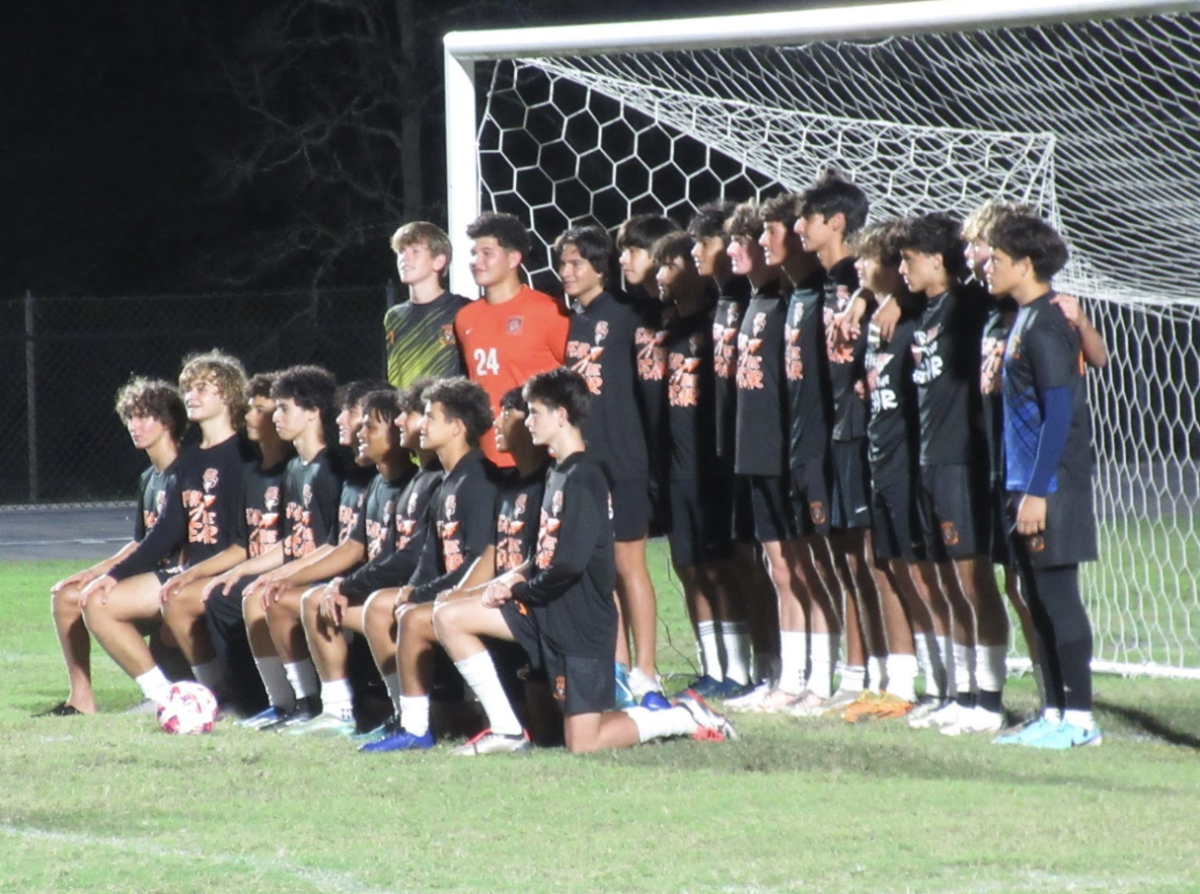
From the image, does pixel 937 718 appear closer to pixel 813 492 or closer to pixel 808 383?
pixel 813 492

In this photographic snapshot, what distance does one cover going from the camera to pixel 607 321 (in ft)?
24.5

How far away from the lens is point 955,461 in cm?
638

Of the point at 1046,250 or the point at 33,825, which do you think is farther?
the point at 1046,250

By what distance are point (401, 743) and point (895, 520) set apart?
186cm

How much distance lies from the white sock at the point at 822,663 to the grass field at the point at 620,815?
325 millimetres

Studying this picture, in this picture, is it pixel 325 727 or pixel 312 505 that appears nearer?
pixel 325 727

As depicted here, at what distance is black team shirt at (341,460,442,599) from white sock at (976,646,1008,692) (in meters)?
1.98

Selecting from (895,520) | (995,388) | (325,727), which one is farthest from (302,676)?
(995,388)

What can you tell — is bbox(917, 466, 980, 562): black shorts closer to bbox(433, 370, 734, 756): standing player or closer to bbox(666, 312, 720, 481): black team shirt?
bbox(433, 370, 734, 756): standing player

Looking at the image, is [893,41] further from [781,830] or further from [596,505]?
[781,830]

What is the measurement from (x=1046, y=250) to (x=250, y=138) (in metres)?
20.5

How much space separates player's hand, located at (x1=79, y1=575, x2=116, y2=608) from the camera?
7471mm

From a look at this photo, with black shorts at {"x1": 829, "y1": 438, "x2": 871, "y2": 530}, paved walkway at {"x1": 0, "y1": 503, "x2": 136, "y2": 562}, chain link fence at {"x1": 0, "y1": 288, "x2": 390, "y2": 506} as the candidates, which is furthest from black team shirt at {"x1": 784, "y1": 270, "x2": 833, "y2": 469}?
chain link fence at {"x1": 0, "y1": 288, "x2": 390, "y2": 506}

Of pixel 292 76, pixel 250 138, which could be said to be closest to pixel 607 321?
pixel 250 138
